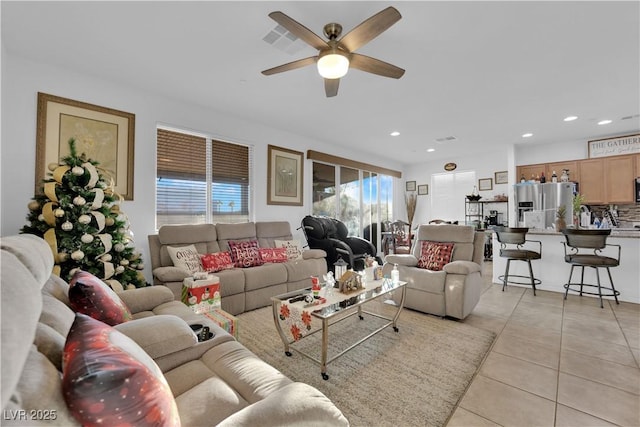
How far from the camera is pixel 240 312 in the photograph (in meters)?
3.23

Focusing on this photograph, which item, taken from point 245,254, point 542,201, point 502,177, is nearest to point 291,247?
point 245,254

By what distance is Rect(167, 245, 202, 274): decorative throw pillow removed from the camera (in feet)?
10.3

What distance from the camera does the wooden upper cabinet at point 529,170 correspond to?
5.93m

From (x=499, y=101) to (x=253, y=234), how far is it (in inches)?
150

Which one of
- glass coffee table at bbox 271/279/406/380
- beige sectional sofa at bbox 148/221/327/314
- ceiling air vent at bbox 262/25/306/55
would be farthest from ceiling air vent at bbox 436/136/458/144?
glass coffee table at bbox 271/279/406/380

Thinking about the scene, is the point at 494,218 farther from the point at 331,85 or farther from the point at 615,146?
the point at 331,85

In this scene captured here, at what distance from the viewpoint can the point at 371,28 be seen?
1838 mm

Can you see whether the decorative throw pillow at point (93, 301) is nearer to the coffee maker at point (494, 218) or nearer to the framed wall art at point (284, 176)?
the framed wall art at point (284, 176)

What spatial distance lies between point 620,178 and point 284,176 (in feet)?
19.9

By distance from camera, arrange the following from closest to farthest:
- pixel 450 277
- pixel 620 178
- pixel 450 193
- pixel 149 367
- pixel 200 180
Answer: pixel 149 367 → pixel 450 277 → pixel 200 180 → pixel 620 178 → pixel 450 193

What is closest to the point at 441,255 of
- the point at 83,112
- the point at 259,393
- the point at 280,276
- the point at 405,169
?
the point at 280,276

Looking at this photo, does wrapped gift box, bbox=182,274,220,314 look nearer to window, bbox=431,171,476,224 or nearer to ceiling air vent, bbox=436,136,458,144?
ceiling air vent, bbox=436,136,458,144

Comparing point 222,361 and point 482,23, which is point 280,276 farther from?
point 482,23

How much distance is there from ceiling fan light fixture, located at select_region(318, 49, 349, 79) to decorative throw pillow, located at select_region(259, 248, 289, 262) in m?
2.47
